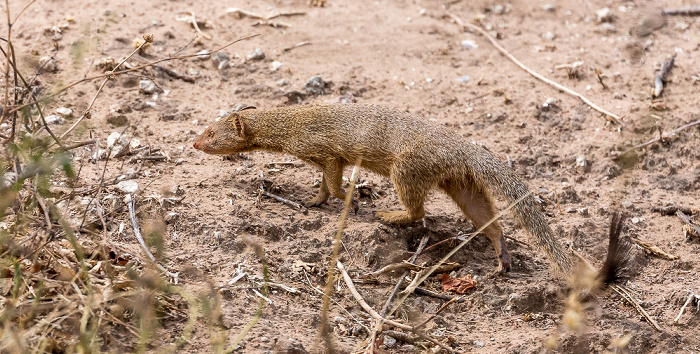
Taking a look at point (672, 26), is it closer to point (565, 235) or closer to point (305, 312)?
point (565, 235)

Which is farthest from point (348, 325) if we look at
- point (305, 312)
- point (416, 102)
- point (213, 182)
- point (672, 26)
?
point (672, 26)

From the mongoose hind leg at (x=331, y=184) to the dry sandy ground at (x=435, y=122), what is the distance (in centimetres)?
10

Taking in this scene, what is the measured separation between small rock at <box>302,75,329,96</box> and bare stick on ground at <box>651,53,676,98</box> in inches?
107

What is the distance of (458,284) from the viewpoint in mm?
3703

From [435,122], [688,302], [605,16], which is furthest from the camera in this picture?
[605,16]

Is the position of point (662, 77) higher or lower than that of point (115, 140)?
higher

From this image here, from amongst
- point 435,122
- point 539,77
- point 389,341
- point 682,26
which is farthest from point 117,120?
point 682,26

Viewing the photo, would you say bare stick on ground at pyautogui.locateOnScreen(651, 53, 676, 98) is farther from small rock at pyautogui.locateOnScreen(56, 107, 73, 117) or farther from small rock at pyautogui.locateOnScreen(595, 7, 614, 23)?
small rock at pyautogui.locateOnScreen(56, 107, 73, 117)

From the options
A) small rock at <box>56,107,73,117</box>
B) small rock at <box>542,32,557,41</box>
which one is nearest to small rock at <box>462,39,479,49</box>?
small rock at <box>542,32,557,41</box>

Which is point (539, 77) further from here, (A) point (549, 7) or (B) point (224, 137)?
(B) point (224, 137)

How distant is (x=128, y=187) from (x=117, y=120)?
1074 mm

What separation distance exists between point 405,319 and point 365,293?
267mm

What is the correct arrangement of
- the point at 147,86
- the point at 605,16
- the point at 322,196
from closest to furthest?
the point at 322,196, the point at 147,86, the point at 605,16

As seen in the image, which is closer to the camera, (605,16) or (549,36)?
(549,36)
